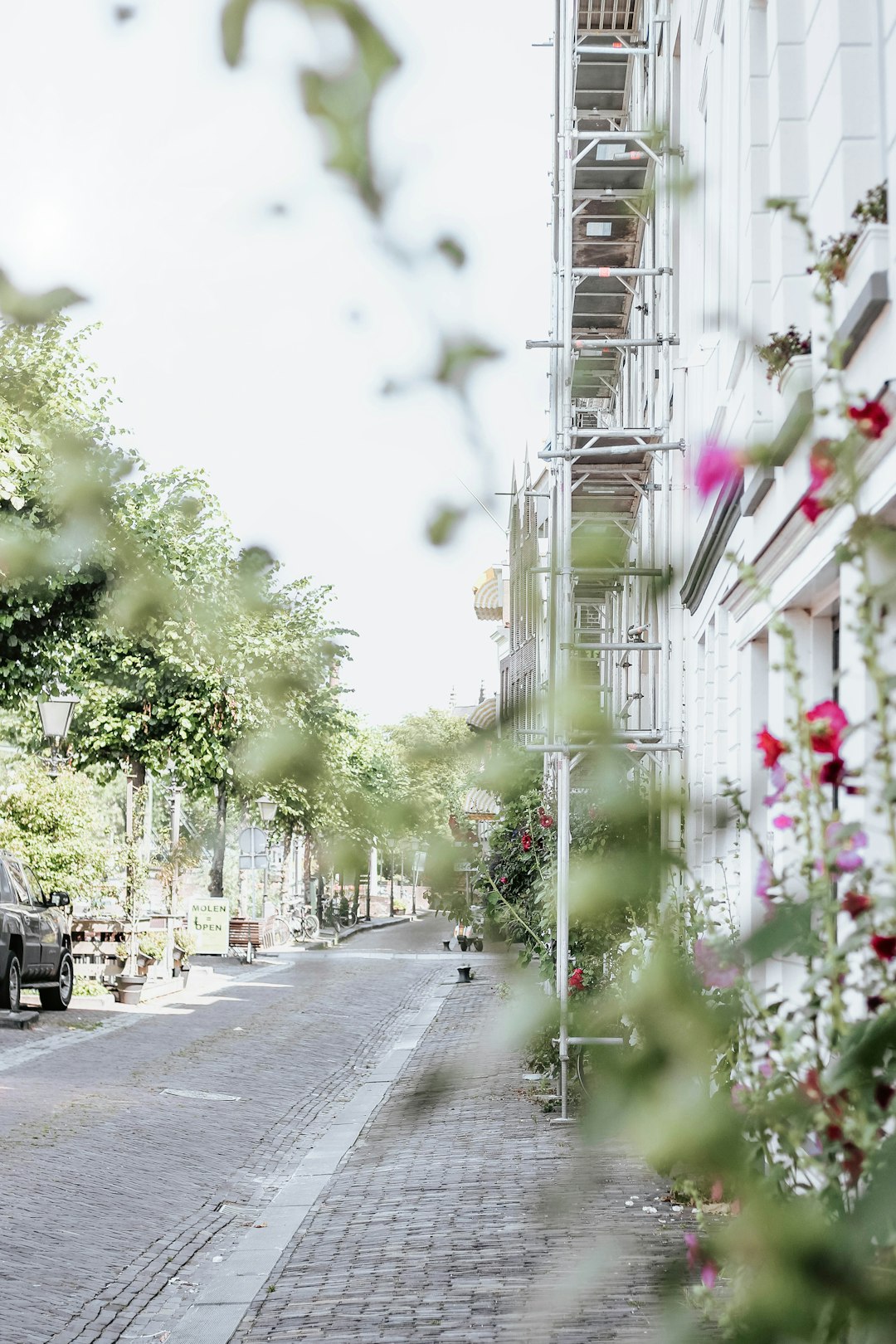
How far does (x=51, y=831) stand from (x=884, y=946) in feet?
71.8

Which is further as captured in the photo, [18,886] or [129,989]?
[129,989]

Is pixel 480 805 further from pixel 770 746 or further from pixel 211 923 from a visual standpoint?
pixel 211 923

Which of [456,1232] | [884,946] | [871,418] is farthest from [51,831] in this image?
[871,418]

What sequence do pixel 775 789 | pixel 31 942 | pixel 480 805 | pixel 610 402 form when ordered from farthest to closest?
pixel 31 942 < pixel 610 402 < pixel 775 789 < pixel 480 805

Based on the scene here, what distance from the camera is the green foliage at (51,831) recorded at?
72.8 feet

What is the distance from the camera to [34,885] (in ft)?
70.7

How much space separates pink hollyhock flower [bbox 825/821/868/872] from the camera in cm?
202

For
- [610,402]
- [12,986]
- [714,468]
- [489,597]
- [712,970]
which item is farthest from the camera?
[12,986]

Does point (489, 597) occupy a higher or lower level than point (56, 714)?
lower

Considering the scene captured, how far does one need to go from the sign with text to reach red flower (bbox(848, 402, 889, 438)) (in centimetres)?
3025

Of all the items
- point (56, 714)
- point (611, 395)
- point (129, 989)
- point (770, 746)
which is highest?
point (56, 714)

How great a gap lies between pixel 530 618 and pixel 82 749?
28.8 metres

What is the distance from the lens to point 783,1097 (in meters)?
1.16

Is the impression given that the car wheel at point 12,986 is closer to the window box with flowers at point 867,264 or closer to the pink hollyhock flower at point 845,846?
the window box with flowers at point 867,264
